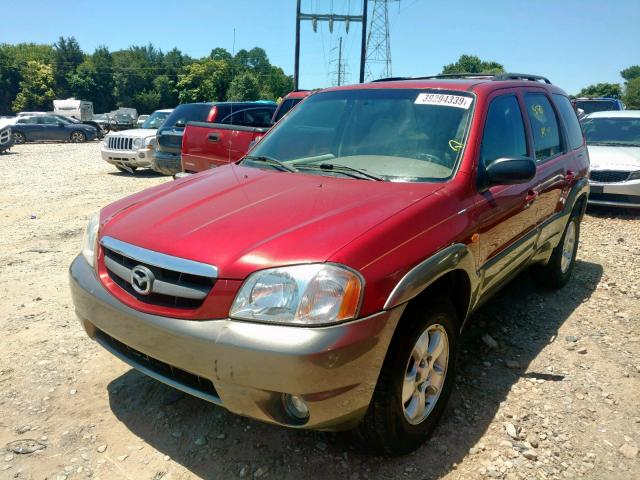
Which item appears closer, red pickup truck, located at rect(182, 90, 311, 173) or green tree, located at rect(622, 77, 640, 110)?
red pickup truck, located at rect(182, 90, 311, 173)

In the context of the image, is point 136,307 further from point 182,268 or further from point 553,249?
point 553,249

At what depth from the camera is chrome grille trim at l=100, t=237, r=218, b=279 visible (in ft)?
6.70

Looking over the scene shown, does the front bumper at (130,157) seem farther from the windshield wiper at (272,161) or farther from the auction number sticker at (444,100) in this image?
the auction number sticker at (444,100)

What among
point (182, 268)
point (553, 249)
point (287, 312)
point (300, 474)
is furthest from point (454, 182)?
point (553, 249)

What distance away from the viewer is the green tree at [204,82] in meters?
81.4

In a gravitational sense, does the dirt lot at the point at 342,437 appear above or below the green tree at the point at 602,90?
below

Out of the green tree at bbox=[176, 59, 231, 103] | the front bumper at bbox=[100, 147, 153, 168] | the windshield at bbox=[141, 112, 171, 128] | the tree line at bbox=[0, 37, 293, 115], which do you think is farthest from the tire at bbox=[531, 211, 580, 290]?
the green tree at bbox=[176, 59, 231, 103]

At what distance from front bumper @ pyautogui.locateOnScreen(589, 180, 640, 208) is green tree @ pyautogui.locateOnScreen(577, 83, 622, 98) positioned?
91.1m

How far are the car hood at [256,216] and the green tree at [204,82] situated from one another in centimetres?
8248

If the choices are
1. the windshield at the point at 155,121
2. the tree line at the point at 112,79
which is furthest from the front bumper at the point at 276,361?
the tree line at the point at 112,79

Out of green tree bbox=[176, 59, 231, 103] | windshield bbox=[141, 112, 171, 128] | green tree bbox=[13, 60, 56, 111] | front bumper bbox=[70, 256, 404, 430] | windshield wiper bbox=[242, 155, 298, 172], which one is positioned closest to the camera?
front bumper bbox=[70, 256, 404, 430]

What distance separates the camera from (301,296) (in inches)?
76.4

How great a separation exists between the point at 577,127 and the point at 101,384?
4.62 metres

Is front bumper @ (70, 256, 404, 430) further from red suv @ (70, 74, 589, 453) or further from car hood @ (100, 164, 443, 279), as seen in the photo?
car hood @ (100, 164, 443, 279)
